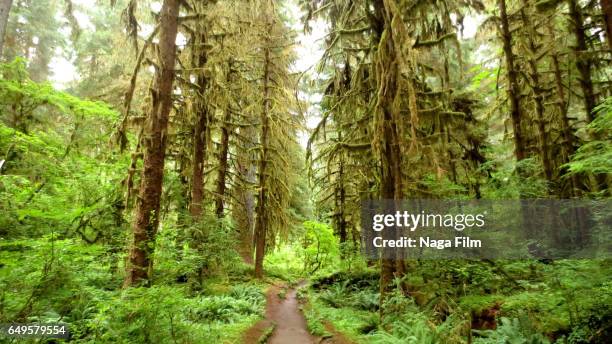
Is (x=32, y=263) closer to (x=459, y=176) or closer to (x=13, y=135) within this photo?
(x=13, y=135)

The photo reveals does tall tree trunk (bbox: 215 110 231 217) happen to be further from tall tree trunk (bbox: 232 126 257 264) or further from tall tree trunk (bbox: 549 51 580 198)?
tall tree trunk (bbox: 549 51 580 198)

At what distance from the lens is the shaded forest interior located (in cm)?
583

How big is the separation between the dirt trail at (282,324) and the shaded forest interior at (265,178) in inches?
8.4

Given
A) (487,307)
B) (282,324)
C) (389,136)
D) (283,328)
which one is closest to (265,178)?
(282,324)

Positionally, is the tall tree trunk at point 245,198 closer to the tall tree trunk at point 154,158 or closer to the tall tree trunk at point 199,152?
the tall tree trunk at point 199,152

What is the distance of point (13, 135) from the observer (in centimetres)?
851

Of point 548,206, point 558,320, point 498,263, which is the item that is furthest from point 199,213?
point 548,206

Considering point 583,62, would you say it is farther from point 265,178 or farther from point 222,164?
point 222,164

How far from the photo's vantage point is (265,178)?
627 inches

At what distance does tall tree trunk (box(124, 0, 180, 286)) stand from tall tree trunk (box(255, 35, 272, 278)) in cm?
767

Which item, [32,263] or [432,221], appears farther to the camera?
[432,221]

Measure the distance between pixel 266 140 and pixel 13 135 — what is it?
932 cm

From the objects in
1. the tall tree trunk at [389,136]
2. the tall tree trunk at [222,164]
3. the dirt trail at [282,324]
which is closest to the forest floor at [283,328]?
the dirt trail at [282,324]

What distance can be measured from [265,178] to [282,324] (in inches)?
287
